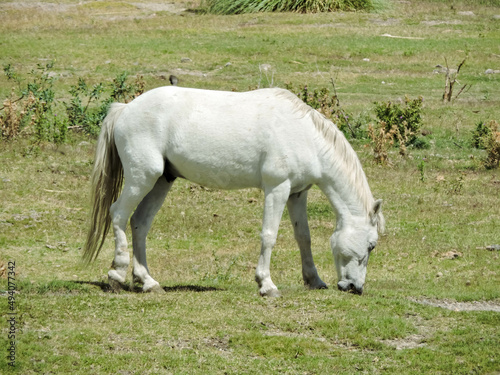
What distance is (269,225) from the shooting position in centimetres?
921

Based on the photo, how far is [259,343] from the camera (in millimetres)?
7660

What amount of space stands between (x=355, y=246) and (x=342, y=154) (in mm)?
1016

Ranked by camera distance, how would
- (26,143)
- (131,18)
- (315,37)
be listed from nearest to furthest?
(26,143) < (315,37) < (131,18)

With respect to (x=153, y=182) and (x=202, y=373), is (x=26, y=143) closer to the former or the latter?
(x=153, y=182)

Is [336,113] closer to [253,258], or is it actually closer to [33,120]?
[33,120]

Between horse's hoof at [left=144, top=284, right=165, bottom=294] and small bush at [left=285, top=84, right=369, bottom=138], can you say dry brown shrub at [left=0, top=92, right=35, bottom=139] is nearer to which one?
small bush at [left=285, top=84, right=369, bottom=138]

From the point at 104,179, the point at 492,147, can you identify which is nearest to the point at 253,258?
the point at 104,179

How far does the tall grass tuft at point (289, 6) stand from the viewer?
38.6 meters

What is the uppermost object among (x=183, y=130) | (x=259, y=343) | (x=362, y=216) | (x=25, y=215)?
(x=183, y=130)

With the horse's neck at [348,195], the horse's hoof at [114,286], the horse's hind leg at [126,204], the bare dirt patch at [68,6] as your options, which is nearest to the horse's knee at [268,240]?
the horse's neck at [348,195]

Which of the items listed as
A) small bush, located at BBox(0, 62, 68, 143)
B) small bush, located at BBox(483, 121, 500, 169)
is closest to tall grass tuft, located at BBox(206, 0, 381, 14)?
small bush, located at BBox(0, 62, 68, 143)

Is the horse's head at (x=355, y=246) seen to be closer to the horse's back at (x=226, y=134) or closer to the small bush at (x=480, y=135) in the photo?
the horse's back at (x=226, y=134)

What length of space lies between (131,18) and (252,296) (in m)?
30.1

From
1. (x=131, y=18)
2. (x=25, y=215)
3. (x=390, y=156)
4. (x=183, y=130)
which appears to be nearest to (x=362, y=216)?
(x=183, y=130)
